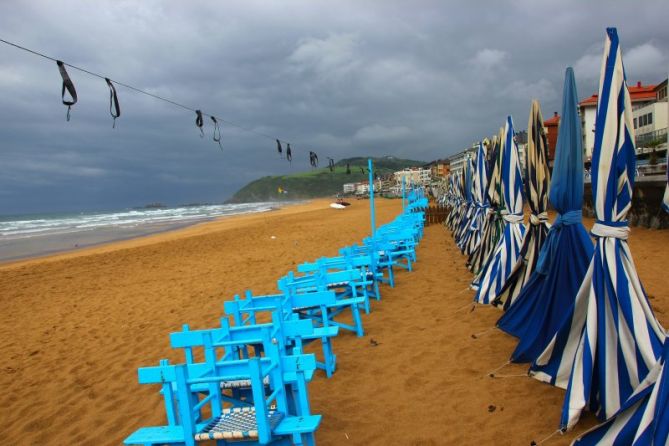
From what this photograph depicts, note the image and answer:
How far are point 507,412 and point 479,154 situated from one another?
246 inches

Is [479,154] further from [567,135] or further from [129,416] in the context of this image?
[129,416]

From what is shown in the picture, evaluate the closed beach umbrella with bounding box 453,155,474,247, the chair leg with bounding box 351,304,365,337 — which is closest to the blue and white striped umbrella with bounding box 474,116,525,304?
the chair leg with bounding box 351,304,365,337

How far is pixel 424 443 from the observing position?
122 inches

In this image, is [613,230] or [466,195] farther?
[466,195]

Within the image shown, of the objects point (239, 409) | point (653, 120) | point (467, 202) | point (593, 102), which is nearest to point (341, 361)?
point (239, 409)

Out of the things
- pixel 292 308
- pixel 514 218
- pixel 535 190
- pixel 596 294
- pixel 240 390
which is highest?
pixel 535 190

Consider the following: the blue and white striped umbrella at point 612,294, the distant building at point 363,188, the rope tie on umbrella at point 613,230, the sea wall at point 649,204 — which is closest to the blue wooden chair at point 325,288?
the blue and white striped umbrella at point 612,294

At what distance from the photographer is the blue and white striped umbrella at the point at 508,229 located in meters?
5.36

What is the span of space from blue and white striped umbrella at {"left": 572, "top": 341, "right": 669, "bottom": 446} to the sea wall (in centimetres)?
925

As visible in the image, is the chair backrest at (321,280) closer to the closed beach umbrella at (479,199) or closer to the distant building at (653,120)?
the closed beach umbrella at (479,199)

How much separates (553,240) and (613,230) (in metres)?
1.13

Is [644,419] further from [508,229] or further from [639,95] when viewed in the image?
[639,95]

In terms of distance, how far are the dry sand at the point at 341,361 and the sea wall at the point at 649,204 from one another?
49cm

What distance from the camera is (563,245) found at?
391 cm
